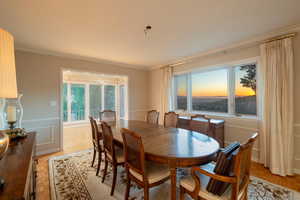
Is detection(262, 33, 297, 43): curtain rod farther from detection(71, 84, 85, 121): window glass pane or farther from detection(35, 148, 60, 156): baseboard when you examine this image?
detection(71, 84, 85, 121): window glass pane

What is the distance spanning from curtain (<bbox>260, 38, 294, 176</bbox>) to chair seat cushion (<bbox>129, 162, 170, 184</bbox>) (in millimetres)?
2191

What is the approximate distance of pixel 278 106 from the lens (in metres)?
2.41

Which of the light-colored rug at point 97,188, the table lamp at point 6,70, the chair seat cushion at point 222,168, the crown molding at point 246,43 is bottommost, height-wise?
the light-colored rug at point 97,188

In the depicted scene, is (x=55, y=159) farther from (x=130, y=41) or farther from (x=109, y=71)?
(x=130, y=41)

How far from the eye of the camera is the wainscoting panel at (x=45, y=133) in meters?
3.25

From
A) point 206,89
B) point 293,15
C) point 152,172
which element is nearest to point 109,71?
point 206,89

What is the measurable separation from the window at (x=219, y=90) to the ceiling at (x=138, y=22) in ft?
2.58

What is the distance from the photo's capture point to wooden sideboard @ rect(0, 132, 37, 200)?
0.71 meters

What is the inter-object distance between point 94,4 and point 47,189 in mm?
2708

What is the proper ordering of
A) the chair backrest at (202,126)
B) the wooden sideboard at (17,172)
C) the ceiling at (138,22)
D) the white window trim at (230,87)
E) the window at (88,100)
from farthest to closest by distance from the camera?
1. the window at (88,100)
2. the white window trim at (230,87)
3. the chair backrest at (202,126)
4. the ceiling at (138,22)
5. the wooden sideboard at (17,172)

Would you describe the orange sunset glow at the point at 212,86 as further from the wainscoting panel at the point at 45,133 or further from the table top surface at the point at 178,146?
the wainscoting panel at the point at 45,133

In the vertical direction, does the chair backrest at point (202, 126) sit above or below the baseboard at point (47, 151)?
above

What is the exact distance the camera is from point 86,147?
146 inches

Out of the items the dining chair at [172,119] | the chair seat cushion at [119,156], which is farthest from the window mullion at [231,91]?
the chair seat cushion at [119,156]
